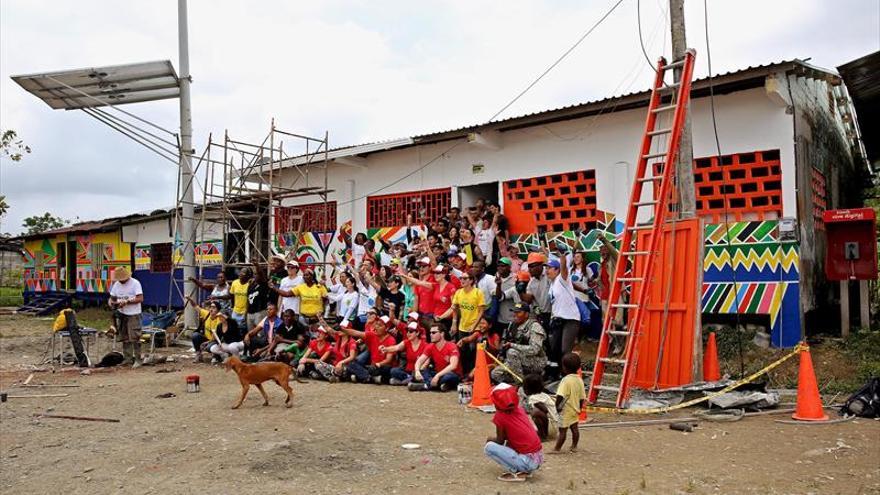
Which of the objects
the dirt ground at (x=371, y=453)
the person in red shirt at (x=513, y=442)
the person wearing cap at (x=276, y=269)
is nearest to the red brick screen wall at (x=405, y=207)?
the person wearing cap at (x=276, y=269)

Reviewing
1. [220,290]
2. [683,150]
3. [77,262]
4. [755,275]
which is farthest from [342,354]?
[77,262]

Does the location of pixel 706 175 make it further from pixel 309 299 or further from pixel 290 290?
pixel 290 290

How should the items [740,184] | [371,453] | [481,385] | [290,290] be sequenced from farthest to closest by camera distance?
[290,290]
[740,184]
[481,385]
[371,453]

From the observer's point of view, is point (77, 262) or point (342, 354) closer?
point (342, 354)

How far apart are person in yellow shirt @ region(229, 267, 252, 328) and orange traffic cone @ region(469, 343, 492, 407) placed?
21.1 ft

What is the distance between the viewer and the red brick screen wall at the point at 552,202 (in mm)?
11977

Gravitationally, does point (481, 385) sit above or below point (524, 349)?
below

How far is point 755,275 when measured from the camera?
33.0 ft

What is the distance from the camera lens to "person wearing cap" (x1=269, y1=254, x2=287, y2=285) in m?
14.2

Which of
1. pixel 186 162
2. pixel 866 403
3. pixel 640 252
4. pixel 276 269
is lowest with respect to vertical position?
pixel 866 403

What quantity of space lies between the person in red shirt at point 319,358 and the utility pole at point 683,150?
18.6ft

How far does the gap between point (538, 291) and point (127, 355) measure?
791 centimetres

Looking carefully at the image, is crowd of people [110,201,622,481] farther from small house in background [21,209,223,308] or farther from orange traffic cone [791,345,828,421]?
small house in background [21,209,223,308]

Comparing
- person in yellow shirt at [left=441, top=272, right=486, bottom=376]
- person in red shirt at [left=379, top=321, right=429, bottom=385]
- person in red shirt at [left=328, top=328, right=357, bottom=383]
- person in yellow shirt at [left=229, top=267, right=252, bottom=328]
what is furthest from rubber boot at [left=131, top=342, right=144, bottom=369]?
person in yellow shirt at [left=441, top=272, right=486, bottom=376]
